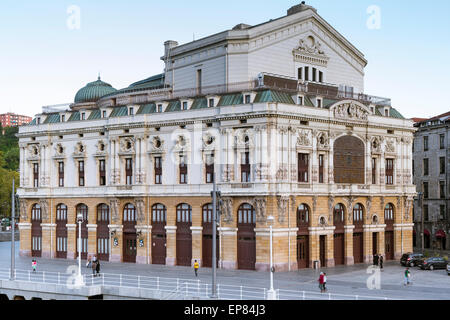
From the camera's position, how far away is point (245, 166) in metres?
71.2

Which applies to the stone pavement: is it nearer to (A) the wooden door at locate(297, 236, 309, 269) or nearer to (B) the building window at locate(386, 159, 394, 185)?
(A) the wooden door at locate(297, 236, 309, 269)

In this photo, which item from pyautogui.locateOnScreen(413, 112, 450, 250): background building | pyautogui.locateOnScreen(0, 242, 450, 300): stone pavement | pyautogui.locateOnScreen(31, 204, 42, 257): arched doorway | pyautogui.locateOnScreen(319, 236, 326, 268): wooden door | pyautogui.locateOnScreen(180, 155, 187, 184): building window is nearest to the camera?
pyautogui.locateOnScreen(0, 242, 450, 300): stone pavement

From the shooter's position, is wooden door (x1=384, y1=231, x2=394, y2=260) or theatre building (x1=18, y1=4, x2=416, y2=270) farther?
wooden door (x1=384, y1=231, x2=394, y2=260)

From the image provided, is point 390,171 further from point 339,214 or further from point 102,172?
point 102,172

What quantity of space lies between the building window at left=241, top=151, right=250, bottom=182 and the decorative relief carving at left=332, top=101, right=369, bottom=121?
11214mm

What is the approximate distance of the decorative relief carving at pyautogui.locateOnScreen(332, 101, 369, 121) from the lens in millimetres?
75750

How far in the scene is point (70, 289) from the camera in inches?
2203

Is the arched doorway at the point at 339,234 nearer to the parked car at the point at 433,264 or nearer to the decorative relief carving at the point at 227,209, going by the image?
the parked car at the point at 433,264

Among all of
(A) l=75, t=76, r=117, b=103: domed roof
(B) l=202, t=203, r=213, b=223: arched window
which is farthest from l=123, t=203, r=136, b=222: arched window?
(A) l=75, t=76, r=117, b=103: domed roof

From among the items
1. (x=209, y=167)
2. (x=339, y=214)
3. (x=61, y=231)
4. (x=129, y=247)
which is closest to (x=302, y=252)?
(x=339, y=214)

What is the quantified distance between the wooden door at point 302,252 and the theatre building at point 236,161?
155mm

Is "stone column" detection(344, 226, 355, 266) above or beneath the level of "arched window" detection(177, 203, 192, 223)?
beneath

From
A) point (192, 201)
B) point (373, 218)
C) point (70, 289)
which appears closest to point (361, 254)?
point (373, 218)

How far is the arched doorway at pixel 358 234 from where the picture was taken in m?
78.4
